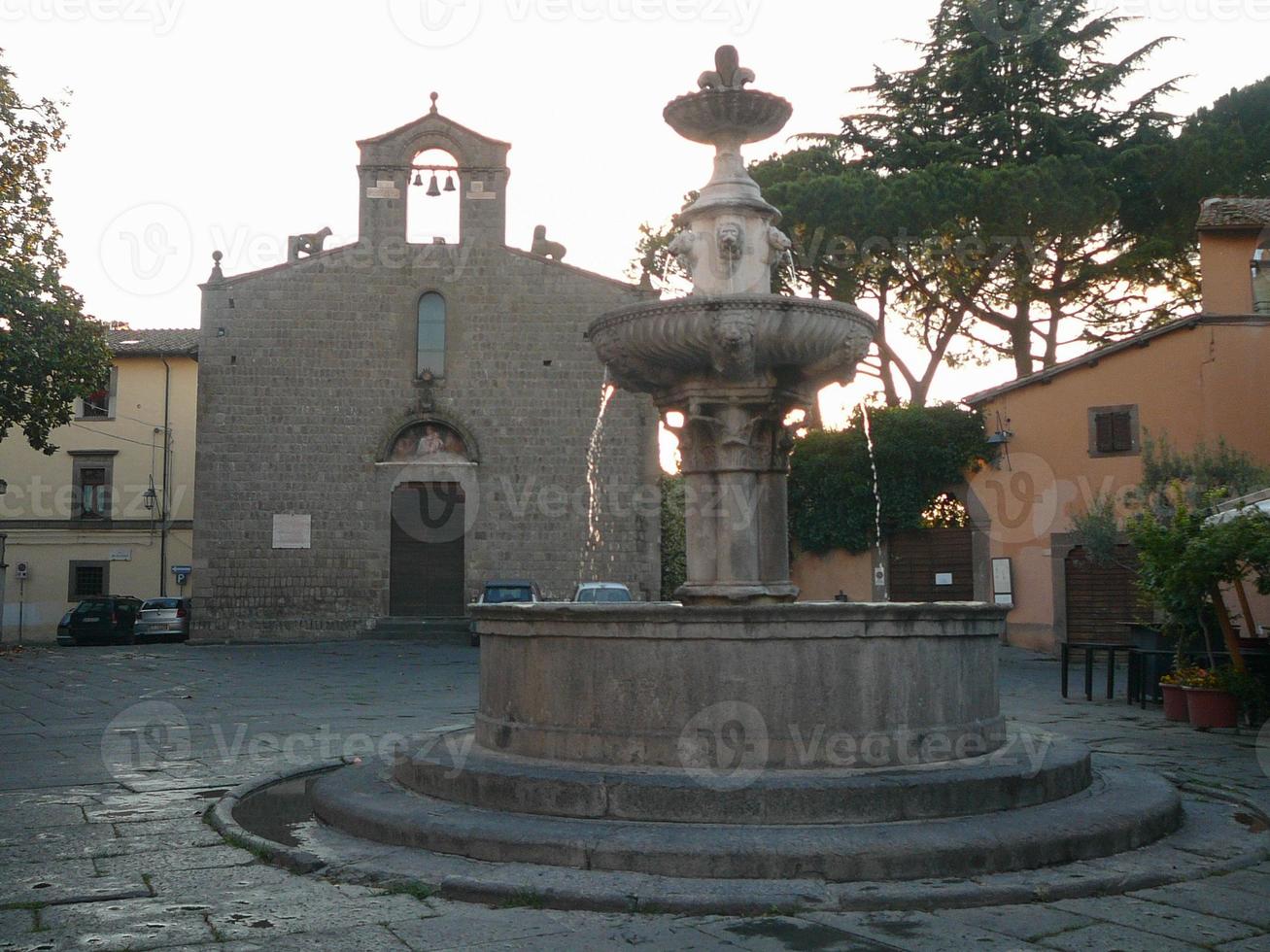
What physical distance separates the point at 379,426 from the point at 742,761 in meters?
22.4

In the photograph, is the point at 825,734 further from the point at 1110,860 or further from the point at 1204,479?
the point at 1204,479

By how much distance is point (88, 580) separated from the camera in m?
36.9

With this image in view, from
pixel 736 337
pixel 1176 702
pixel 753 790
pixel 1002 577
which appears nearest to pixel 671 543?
pixel 1002 577

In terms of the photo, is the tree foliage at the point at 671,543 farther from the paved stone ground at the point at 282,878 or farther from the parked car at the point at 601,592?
the paved stone ground at the point at 282,878

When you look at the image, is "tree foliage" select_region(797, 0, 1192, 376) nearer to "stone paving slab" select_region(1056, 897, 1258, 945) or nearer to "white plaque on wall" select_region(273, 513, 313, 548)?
"white plaque on wall" select_region(273, 513, 313, 548)

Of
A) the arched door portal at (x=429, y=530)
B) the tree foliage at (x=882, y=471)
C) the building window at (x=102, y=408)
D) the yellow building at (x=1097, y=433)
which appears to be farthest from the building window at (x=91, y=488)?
the yellow building at (x=1097, y=433)

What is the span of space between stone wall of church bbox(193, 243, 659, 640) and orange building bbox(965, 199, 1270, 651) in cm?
817

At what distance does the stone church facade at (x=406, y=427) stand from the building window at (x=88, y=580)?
12858mm

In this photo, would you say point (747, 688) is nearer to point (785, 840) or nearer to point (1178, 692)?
point (785, 840)

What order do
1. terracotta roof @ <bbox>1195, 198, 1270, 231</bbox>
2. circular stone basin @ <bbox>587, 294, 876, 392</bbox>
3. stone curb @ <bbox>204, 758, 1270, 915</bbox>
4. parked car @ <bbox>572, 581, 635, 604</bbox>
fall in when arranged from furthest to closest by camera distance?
parked car @ <bbox>572, 581, 635, 604</bbox> < terracotta roof @ <bbox>1195, 198, 1270, 231</bbox> < circular stone basin @ <bbox>587, 294, 876, 392</bbox> < stone curb @ <bbox>204, 758, 1270, 915</bbox>

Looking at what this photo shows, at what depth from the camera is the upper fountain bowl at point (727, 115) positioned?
812 centimetres

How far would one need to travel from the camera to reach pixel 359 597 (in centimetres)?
2631

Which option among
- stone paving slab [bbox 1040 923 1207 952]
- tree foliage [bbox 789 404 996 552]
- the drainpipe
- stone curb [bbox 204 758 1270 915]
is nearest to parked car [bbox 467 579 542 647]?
tree foliage [bbox 789 404 996 552]

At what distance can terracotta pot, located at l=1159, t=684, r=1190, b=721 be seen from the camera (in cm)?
1059
